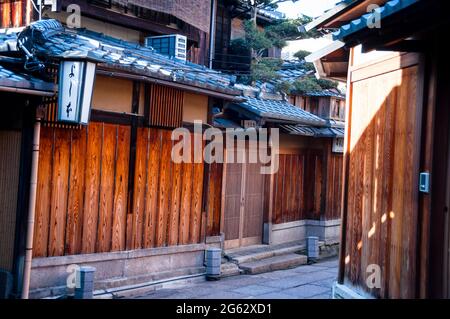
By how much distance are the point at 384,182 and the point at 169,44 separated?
9.21 metres

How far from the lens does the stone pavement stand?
39.2ft

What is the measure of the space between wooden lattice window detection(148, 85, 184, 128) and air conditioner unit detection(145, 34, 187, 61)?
318 cm

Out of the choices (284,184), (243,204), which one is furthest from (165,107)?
(284,184)

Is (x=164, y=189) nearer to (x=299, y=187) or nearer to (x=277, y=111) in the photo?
(x=277, y=111)

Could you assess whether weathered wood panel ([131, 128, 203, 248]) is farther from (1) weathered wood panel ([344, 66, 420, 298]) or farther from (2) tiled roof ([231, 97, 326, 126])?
(1) weathered wood panel ([344, 66, 420, 298])

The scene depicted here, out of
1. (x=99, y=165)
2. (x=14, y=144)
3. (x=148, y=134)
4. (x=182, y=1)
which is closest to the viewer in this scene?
(x=14, y=144)

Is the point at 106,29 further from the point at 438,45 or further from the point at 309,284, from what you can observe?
the point at 438,45

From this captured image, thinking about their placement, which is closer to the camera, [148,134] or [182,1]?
[148,134]

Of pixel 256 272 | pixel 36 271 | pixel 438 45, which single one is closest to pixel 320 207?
pixel 256 272

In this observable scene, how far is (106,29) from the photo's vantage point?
14.8 m

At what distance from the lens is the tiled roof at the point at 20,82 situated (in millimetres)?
8642

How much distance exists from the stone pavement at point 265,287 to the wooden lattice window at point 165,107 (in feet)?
12.0

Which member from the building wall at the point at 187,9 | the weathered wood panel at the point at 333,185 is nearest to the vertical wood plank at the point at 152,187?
the building wall at the point at 187,9

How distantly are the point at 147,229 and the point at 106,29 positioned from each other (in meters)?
5.76
